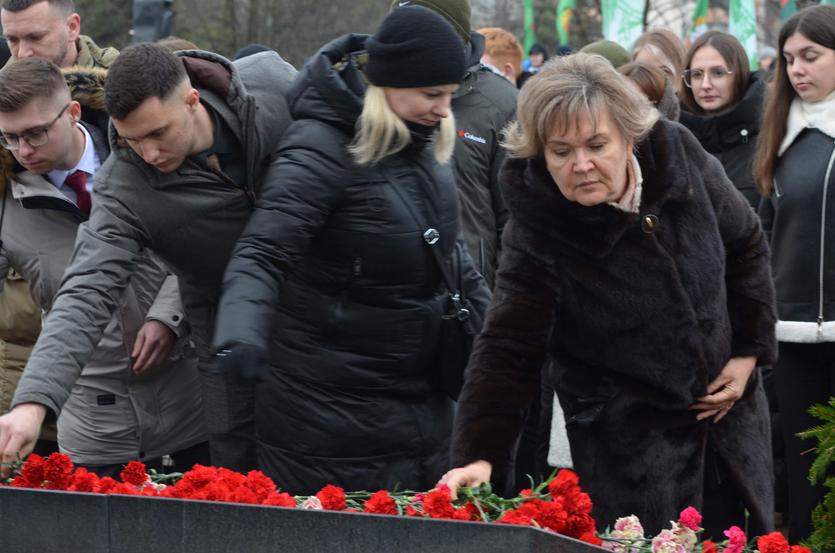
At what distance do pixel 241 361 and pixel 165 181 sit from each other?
759mm

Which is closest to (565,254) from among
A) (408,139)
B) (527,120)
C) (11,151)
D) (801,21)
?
(527,120)

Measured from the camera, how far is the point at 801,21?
5.93 meters

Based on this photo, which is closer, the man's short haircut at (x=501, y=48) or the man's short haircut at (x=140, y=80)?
the man's short haircut at (x=140, y=80)

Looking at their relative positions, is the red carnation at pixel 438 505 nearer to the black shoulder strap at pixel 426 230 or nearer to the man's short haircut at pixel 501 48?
the black shoulder strap at pixel 426 230

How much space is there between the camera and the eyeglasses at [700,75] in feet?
22.6

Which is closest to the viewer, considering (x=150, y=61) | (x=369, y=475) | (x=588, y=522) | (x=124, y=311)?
(x=588, y=522)

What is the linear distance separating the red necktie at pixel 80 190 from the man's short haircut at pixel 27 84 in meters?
0.29

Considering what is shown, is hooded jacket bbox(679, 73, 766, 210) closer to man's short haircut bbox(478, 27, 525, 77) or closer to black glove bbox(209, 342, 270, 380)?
man's short haircut bbox(478, 27, 525, 77)

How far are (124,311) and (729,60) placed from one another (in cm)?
351

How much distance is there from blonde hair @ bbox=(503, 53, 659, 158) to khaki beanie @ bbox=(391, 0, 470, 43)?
6.15 feet

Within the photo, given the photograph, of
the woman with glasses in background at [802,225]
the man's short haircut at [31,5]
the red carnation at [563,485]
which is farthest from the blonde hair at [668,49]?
the red carnation at [563,485]

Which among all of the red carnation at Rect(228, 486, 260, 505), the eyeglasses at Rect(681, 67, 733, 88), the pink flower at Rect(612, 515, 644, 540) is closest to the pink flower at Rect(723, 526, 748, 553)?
the pink flower at Rect(612, 515, 644, 540)

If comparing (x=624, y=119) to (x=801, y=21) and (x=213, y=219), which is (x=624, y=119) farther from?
(x=801, y=21)

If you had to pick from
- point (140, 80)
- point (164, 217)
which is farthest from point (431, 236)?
point (140, 80)
